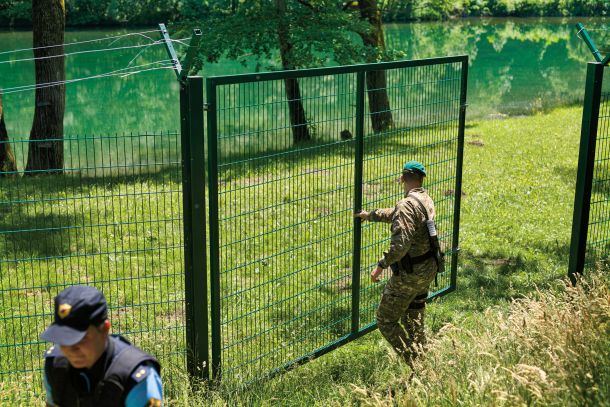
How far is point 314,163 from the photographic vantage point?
7250 millimetres

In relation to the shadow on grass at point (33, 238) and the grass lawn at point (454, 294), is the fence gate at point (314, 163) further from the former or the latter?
the shadow on grass at point (33, 238)

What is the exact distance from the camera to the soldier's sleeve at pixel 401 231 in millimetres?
6586

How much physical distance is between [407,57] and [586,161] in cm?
2662

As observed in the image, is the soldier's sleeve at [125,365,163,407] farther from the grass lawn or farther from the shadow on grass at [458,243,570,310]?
the shadow on grass at [458,243,570,310]

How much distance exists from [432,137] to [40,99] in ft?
28.7

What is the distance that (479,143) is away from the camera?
17969mm

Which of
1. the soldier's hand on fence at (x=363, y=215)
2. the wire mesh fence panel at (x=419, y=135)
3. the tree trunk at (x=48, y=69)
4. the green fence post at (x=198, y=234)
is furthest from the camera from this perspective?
the tree trunk at (x=48, y=69)

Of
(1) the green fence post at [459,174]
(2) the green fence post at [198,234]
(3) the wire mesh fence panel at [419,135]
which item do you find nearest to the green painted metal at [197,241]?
(2) the green fence post at [198,234]

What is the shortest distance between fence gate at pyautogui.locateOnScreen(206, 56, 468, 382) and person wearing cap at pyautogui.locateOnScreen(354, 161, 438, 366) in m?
0.63

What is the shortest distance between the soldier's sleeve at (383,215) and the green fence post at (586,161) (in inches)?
97.2

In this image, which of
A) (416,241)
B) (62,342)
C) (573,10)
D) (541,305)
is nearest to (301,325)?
(416,241)

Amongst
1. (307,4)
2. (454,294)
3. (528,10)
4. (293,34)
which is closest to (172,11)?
(307,4)

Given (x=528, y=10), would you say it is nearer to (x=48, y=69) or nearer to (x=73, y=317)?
(x=48, y=69)

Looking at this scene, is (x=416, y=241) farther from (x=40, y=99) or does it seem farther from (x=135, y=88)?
(x=135, y=88)
